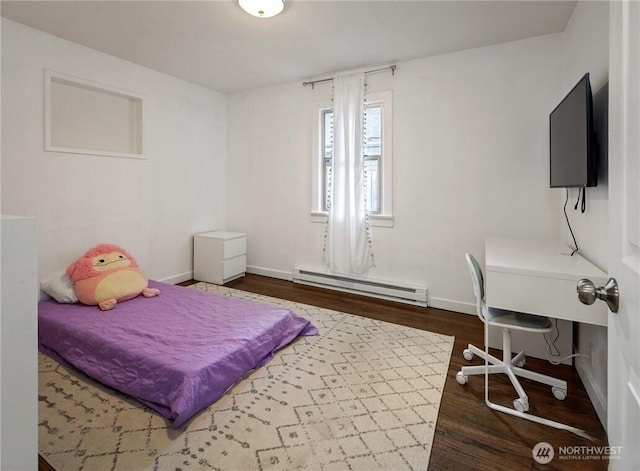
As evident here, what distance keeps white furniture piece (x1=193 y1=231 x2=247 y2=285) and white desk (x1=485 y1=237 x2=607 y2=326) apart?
3.12 meters

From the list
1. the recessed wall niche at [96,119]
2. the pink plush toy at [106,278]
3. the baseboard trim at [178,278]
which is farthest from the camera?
the baseboard trim at [178,278]

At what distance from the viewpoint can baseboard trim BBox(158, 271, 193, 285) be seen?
13.3 feet

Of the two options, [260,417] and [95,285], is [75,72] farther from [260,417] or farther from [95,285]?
[260,417]

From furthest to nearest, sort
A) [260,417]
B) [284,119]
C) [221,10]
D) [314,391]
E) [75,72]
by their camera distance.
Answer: [284,119], [75,72], [221,10], [314,391], [260,417]

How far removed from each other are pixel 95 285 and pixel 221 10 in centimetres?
249

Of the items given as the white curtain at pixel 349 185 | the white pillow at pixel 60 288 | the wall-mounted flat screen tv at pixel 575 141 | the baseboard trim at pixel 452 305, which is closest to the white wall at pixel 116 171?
the white pillow at pixel 60 288

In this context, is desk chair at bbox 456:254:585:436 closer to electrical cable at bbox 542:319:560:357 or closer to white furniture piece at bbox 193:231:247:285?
electrical cable at bbox 542:319:560:357

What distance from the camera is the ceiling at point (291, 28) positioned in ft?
8.02

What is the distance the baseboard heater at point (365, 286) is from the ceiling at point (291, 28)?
2.42 meters

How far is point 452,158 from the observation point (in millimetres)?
3242

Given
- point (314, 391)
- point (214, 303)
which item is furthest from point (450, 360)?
point (214, 303)

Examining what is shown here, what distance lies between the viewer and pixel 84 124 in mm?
3727

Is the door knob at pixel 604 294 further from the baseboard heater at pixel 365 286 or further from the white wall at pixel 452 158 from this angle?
the baseboard heater at pixel 365 286

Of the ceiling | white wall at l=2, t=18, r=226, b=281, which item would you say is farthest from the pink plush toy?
the ceiling
